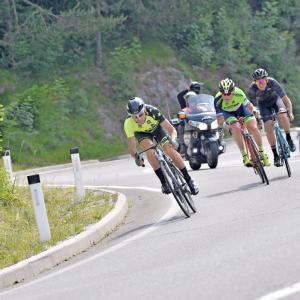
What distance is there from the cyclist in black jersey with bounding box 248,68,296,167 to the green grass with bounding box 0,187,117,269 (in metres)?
3.04

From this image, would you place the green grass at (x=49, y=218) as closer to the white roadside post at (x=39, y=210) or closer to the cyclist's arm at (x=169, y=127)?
the white roadside post at (x=39, y=210)

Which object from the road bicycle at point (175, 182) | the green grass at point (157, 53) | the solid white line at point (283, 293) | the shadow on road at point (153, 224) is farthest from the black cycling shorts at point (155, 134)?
the green grass at point (157, 53)

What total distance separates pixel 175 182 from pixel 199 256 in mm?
4043

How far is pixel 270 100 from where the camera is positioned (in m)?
17.1

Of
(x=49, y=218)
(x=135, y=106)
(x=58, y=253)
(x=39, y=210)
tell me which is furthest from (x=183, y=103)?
(x=58, y=253)

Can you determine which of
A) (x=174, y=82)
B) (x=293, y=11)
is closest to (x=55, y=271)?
(x=174, y=82)

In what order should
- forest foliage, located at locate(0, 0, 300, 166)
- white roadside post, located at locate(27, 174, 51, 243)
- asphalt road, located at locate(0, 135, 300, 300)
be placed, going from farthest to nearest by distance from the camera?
forest foliage, located at locate(0, 0, 300, 166)
white roadside post, located at locate(27, 174, 51, 243)
asphalt road, located at locate(0, 135, 300, 300)

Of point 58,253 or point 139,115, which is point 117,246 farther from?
point 139,115

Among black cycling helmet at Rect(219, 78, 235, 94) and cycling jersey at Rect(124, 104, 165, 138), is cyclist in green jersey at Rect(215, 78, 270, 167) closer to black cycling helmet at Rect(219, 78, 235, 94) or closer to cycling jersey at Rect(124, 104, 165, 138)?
black cycling helmet at Rect(219, 78, 235, 94)

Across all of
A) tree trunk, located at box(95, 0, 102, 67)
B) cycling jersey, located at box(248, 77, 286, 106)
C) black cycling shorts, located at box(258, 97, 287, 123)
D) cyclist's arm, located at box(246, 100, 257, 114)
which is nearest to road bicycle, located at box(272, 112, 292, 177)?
black cycling shorts, located at box(258, 97, 287, 123)

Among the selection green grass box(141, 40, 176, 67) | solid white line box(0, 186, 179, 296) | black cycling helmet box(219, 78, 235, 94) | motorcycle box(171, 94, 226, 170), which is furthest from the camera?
green grass box(141, 40, 176, 67)

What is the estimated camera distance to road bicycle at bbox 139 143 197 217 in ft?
42.8

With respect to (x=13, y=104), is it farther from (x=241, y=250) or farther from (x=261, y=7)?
(x=241, y=250)

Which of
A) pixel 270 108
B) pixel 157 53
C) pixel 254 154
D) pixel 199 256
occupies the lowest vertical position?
pixel 199 256
